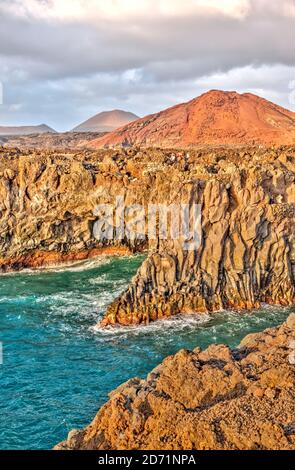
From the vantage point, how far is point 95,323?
122ft

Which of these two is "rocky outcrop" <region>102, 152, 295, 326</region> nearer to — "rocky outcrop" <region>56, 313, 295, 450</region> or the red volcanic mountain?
"rocky outcrop" <region>56, 313, 295, 450</region>

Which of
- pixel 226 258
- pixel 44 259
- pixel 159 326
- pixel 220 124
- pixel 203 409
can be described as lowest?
pixel 159 326

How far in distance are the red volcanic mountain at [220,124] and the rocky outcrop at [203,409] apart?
127 m

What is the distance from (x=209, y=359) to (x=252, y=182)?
81.1 ft

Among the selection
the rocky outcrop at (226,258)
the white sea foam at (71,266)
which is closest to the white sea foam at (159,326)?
the rocky outcrop at (226,258)

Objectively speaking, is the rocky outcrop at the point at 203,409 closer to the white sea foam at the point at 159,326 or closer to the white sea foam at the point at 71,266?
the white sea foam at the point at 159,326

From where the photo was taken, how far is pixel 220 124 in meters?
152

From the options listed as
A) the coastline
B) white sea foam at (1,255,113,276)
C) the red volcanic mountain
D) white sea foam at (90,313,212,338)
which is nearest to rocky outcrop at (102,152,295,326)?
white sea foam at (90,313,212,338)

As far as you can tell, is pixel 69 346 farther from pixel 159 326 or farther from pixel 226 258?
pixel 226 258

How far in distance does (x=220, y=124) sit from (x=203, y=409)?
143875 millimetres

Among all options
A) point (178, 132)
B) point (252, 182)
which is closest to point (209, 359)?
point (252, 182)

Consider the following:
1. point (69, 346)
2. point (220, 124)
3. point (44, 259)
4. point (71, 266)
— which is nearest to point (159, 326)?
point (69, 346)

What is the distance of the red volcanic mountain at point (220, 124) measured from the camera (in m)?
145
